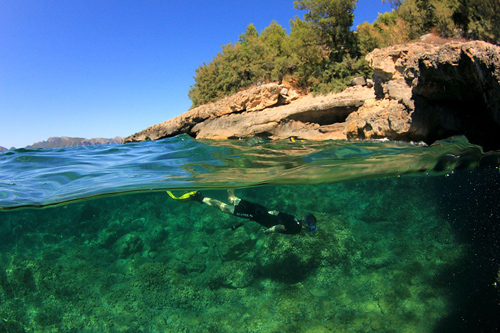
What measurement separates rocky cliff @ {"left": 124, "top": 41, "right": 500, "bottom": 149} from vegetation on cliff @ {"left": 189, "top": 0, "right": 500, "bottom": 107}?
1.66m

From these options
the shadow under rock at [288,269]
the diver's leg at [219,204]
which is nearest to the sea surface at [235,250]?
the shadow under rock at [288,269]

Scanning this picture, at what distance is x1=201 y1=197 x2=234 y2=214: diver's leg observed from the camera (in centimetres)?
865

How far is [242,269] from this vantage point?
7.62 m

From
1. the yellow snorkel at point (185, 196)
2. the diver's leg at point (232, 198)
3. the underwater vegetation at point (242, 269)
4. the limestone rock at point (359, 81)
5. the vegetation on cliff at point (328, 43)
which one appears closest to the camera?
the underwater vegetation at point (242, 269)

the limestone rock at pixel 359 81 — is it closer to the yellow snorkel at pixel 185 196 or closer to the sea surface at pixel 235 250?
the sea surface at pixel 235 250

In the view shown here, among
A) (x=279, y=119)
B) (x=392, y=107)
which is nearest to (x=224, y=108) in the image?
(x=279, y=119)

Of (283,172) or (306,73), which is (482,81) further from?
(306,73)

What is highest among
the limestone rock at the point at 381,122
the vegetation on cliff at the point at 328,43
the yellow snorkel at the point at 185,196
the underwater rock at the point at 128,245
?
the vegetation on cliff at the point at 328,43

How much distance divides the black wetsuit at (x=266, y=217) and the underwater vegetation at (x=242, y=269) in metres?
0.71

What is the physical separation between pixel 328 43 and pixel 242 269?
47.5 feet

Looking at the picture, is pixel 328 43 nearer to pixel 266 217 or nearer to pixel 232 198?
pixel 232 198

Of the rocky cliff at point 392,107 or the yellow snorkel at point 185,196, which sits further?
the yellow snorkel at point 185,196

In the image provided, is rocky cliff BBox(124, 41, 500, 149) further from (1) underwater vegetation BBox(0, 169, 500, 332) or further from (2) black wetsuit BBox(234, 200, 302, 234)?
(2) black wetsuit BBox(234, 200, 302, 234)

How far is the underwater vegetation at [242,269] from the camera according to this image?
665 centimetres
